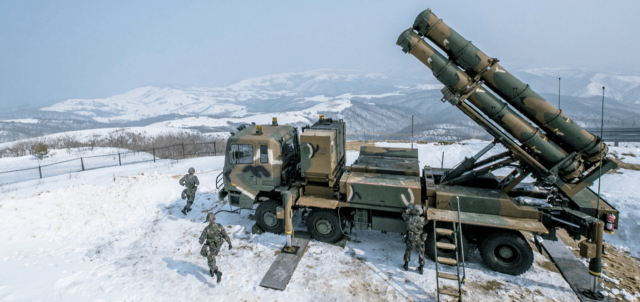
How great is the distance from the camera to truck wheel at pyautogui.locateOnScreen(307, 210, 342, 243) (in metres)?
8.09

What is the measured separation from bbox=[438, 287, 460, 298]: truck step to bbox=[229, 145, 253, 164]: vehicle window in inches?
207

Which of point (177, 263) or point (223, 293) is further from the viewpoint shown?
point (177, 263)

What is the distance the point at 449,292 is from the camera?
20.2 feet

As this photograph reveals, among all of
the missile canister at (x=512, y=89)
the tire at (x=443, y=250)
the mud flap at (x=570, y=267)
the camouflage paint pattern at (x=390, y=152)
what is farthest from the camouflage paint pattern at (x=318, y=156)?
the mud flap at (x=570, y=267)

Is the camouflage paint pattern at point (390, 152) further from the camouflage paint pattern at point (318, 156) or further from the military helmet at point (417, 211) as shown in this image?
the military helmet at point (417, 211)

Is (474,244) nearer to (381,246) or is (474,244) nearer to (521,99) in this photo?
(381,246)

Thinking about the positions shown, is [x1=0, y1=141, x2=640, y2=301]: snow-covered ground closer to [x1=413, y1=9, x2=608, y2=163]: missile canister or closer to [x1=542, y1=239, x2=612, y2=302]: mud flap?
[x1=542, y1=239, x2=612, y2=302]: mud flap

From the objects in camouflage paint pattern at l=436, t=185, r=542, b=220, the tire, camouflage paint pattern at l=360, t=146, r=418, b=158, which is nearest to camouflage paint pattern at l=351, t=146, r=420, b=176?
camouflage paint pattern at l=360, t=146, r=418, b=158

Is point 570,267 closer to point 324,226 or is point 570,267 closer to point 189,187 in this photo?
point 324,226

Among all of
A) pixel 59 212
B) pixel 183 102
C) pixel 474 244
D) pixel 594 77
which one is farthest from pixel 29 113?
pixel 594 77

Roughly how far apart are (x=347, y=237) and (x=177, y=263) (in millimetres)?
4097

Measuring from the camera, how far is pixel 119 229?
922 centimetres

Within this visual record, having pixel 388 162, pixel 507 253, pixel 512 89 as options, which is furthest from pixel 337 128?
pixel 507 253

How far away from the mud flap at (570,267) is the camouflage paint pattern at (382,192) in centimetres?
323
